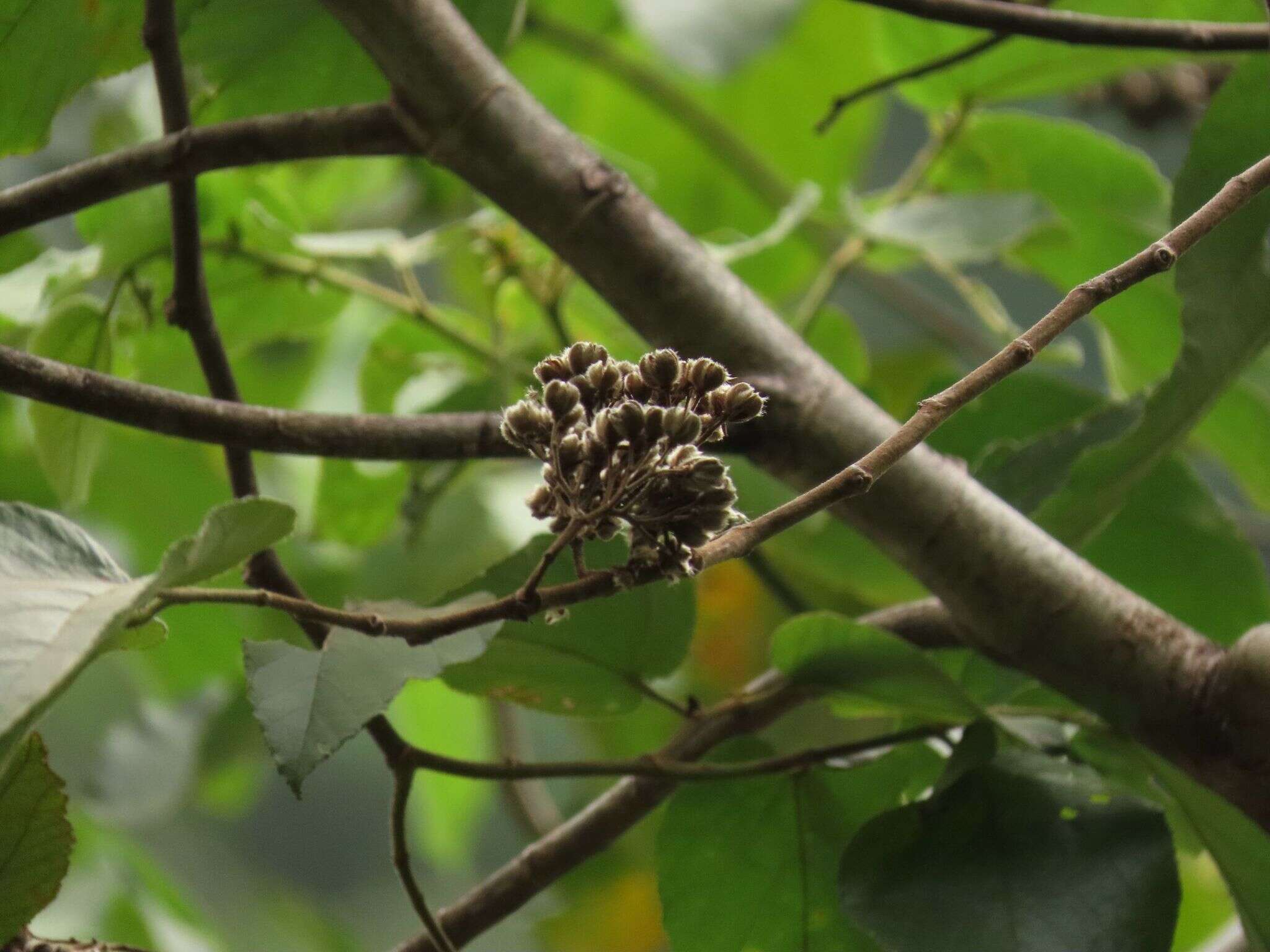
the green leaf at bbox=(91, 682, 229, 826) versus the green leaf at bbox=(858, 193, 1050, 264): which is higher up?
the green leaf at bbox=(858, 193, 1050, 264)

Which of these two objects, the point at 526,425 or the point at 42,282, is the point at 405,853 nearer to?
the point at 526,425

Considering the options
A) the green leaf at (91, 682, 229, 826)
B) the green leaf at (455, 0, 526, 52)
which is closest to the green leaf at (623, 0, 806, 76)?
the green leaf at (455, 0, 526, 52)

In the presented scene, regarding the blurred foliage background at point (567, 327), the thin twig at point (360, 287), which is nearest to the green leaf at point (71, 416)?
the blurred foliage background at point (567, 327)

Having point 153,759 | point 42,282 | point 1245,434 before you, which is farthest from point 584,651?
point 153,759

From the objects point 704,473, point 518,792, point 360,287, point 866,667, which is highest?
point 360,287

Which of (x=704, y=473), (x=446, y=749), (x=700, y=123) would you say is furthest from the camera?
(x=700, y=123)

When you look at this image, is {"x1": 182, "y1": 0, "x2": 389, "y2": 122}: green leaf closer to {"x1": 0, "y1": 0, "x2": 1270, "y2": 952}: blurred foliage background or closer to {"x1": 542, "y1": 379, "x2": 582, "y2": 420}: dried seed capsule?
{"x1": 0, "y1": 0, "x2": 1270, "y2": 952}: blurred foliage background
